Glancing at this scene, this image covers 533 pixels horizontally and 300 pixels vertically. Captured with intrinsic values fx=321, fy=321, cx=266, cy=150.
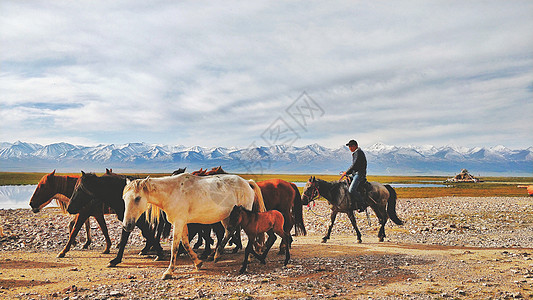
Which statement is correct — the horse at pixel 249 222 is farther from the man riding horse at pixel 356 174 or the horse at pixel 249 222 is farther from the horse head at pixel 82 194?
the man riding horse at pixel 356 174

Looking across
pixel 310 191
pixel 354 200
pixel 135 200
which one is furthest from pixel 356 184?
pixel 135 200

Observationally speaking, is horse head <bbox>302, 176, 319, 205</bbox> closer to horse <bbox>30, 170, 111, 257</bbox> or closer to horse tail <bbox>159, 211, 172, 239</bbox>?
horse tail <bbox>159, 211, 172, 239</bbox>

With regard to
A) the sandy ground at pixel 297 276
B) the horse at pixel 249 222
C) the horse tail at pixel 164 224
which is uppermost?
the horse at pixel 249 222

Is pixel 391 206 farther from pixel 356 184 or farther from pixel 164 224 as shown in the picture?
pixel 164 224

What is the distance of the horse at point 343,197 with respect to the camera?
43.1 feet

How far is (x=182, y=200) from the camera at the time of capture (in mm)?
7840

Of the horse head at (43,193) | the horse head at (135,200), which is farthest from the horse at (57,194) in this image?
the horse head at (135,200)

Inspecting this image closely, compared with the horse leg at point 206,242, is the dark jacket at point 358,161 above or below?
above

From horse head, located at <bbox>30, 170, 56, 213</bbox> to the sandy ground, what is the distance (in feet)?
5.27

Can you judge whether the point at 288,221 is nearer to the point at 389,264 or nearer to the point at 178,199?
the point at 389,264

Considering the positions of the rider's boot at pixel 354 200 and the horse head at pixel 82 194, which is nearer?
the horse head at pixel 82 194

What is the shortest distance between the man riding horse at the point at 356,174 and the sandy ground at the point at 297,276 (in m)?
2.46

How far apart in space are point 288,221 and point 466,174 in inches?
5083

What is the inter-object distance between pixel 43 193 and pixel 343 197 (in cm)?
1102
